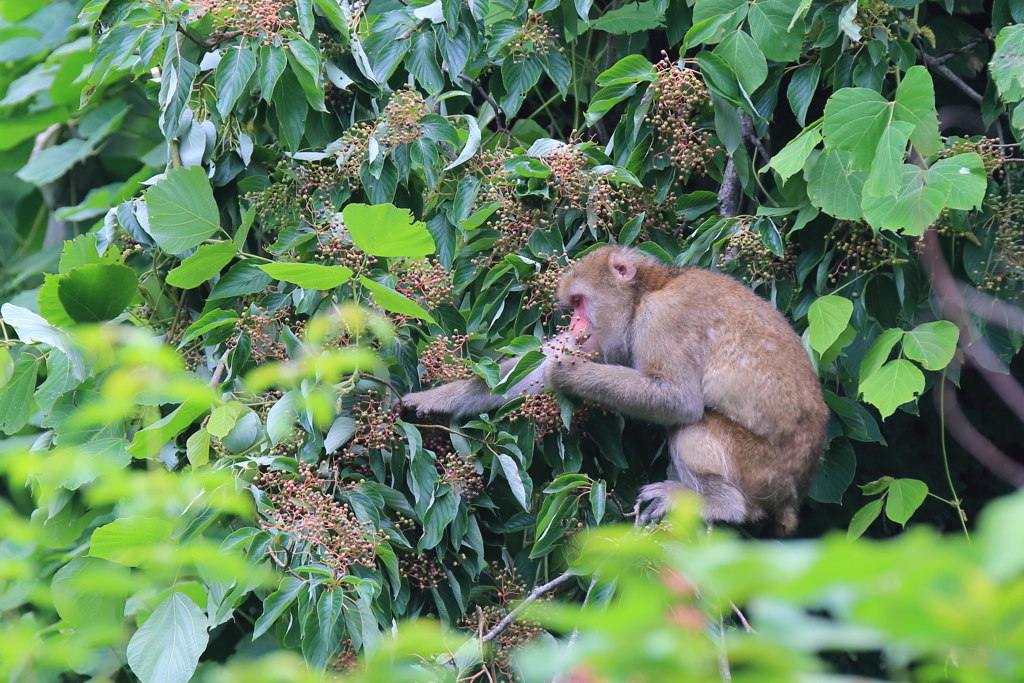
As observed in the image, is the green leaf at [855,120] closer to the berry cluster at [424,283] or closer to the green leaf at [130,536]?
the berry cluster at [424,283]

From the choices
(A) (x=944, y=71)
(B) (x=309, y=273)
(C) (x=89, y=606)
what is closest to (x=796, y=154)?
(A) (x=944, y=71)

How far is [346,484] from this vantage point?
123 inches

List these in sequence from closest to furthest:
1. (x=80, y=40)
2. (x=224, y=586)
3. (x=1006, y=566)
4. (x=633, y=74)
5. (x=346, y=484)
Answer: (x=1006, y=566) < (x=224, y=586) < (x=346, y=484) < (x=633, y=74) < (x=80, y=40)

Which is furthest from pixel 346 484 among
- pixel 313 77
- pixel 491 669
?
pixel 313 77

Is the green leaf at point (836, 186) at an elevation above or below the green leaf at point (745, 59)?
below

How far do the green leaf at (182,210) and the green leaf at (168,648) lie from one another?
1.41 metres

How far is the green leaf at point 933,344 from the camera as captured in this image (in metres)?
3.13

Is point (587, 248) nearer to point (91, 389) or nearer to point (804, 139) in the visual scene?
point (804, 139)

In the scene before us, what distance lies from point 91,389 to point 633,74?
2.37 m

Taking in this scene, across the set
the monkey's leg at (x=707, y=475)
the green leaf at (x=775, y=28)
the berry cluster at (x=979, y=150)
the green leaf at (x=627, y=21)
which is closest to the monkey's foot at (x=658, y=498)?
the monkey's leg at (x=707, y=475)

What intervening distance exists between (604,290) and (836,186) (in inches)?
38.6

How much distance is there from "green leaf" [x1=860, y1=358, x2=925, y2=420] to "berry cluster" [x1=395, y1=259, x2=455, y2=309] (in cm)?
154

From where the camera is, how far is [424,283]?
3197mm

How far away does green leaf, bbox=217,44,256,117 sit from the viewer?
346 cm
